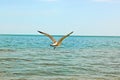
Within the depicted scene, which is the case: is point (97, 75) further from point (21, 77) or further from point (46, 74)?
point (21, 77)

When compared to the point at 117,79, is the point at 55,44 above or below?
above

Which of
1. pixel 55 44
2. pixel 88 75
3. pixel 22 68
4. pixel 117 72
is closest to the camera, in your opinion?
pixel 55 44

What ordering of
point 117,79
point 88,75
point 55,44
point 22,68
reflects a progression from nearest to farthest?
point 55,44 → point 117,79 → point 88,75 → point 22,68

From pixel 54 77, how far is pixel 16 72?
10.9ft

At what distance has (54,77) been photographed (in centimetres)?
2273

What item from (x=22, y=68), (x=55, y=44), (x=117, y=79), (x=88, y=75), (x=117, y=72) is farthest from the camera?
(x=22, y=68)

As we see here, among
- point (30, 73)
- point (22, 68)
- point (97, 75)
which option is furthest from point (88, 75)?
point (22, 68)

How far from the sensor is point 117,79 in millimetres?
22219

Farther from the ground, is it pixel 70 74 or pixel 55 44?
pixel 55 44

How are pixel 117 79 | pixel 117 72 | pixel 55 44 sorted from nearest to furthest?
pixel 55 44 < pixel 117 79 < pixel 117 72

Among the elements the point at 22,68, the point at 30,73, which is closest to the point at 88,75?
the point at 30,73

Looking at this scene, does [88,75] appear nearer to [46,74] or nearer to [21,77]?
[46,74]

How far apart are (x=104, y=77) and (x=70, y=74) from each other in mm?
2573

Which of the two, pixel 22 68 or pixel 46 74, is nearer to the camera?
pixel 46 74
